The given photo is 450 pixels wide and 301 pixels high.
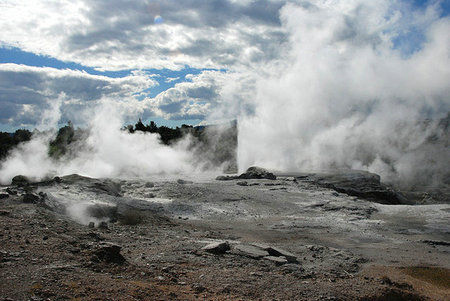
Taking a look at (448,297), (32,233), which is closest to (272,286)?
(448,297)

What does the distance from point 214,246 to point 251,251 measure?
68 cm

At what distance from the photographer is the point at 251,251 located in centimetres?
693

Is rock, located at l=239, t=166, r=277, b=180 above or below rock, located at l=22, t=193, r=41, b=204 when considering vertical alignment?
above

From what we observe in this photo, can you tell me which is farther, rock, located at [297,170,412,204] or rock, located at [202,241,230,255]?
rock, located at [297,170,412,204]

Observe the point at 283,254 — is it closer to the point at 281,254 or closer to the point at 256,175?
the point at 281,254

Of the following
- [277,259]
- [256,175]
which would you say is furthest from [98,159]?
[277,259]

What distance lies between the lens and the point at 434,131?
3469 centimetres

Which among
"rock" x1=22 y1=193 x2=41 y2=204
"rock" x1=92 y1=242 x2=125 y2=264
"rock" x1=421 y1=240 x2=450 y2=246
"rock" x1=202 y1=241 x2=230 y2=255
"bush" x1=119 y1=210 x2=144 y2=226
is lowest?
"rock" x1=421 y1=240 x2=450 y2=246

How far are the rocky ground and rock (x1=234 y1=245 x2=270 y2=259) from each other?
0.07 feet

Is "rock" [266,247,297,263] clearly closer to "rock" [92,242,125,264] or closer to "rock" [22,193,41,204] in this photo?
"rock" [92,242,125,264]

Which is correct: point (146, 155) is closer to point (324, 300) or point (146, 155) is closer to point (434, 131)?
point (324, 300)

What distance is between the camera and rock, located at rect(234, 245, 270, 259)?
6.75 metres

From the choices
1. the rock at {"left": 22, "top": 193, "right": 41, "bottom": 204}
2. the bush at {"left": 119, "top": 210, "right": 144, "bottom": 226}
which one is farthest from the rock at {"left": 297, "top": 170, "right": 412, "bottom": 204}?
the rock at {"left": 22, "top": 193, "right": 41, "bottom": 204}

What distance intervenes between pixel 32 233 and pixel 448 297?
6.91m
